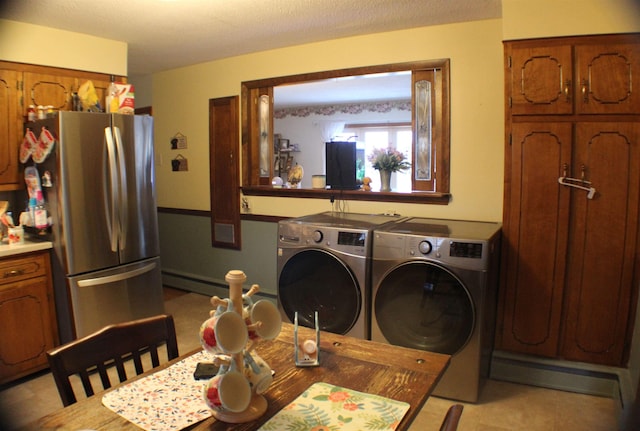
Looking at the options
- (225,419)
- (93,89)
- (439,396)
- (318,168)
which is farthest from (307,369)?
(318,168)

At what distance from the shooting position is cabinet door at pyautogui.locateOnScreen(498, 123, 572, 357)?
233cm

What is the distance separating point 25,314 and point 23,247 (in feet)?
1.26

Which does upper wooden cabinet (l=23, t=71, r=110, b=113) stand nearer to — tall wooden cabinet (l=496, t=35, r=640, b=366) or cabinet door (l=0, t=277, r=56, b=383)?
cabinet door (l=0, t=277, r=56, b=383)

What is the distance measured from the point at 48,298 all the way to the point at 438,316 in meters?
2.25

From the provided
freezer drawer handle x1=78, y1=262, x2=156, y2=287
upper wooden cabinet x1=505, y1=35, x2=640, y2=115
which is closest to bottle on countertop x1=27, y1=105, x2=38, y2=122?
freezer drawer handle x1=78, y1=262, x2=156, y2=287

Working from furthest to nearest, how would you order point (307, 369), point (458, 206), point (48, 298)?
point (458, 206) < point (48, 298) < point (307, 369)

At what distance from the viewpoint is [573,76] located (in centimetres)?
226

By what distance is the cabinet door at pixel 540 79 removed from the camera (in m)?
2.27

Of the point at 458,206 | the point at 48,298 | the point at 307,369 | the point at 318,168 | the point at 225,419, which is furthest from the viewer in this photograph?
the point at 318,168

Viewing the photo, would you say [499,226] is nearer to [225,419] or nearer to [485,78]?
[485,78]

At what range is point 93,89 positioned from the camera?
285 cm

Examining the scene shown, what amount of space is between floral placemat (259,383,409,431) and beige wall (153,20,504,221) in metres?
2.01

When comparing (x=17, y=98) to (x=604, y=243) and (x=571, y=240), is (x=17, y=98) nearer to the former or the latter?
(x=571, y=240)

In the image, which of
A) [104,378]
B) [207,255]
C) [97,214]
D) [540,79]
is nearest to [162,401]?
[104,378]
